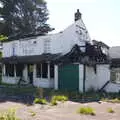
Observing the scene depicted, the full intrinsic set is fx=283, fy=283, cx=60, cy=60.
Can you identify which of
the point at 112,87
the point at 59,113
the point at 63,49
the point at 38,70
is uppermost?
the point at 63,49

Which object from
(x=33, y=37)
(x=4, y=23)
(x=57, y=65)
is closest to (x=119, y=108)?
(x=57, y=65)

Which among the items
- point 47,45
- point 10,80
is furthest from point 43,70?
point 10,80

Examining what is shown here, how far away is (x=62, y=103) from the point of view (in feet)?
58.7

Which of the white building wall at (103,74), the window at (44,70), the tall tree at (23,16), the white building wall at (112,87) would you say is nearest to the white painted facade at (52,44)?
the window at (44,70)

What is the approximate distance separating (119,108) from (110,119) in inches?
138

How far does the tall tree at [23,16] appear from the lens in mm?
51438

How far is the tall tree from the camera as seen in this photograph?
169 ft

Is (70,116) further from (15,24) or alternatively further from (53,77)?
(15,24)

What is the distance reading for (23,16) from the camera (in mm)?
53531

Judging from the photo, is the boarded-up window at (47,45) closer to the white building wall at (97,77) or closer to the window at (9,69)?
the white building wall at (97,77)

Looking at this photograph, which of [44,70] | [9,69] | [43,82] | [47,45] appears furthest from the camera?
[9,69]

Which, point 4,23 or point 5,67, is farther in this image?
point 4,23

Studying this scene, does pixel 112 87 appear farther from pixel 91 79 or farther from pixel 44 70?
pixel 44 70

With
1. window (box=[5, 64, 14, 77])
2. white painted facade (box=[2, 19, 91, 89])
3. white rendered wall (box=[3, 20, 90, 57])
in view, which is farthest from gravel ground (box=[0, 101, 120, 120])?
Answer: window (box=[5, 64, 14, 77])
